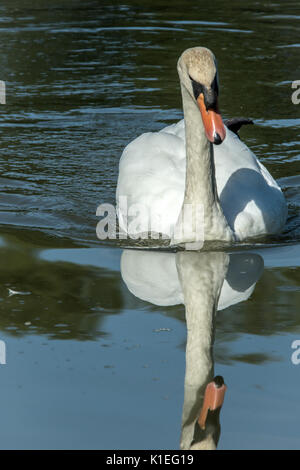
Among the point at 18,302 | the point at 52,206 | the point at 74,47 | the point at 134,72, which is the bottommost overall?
the point at 18,302

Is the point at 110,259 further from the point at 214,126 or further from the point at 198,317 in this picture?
the point at 214,126

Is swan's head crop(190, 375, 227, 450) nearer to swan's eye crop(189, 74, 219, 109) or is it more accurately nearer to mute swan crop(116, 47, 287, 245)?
swan's eye crop(189, 74, 219, 109)

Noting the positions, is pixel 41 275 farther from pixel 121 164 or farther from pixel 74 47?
pixel 74 47

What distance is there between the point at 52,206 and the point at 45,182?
775 millimetres

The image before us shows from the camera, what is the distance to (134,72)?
13203mm

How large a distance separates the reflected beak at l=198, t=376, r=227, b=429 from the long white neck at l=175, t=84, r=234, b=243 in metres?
2.17

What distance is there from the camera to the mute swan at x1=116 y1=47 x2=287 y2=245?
6719 mm

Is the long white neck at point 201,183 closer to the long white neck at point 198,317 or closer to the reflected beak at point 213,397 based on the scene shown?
the long white neck at point 198,317

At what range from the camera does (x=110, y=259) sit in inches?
271

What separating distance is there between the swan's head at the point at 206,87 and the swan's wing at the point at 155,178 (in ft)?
3.94

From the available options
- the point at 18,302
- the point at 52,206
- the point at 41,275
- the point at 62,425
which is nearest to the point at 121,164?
the point at 52,206

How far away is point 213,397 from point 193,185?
2.48m
